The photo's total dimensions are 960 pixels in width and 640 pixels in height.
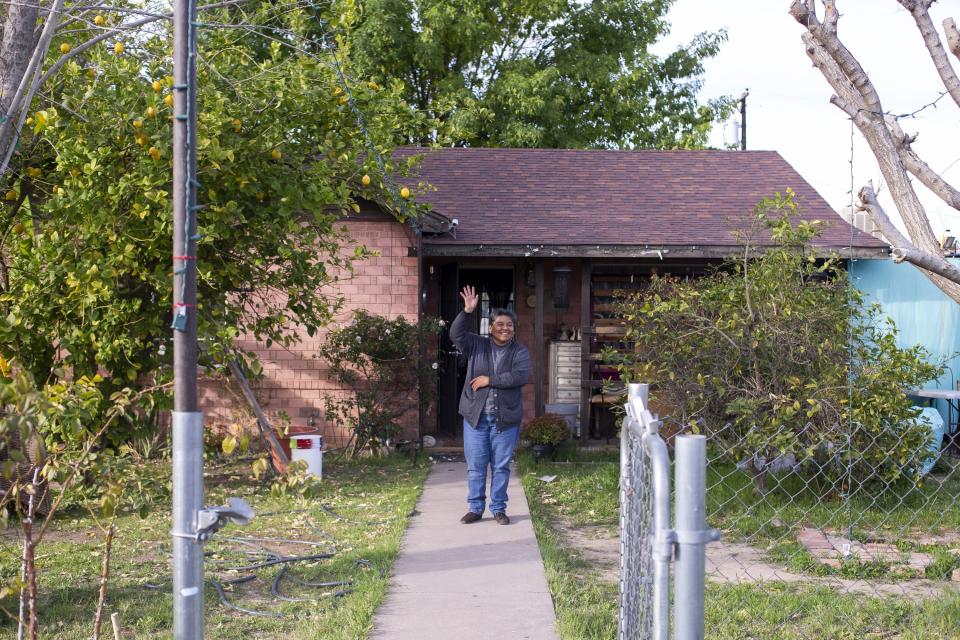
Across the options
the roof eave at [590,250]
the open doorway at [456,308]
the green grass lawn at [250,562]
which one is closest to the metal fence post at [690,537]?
the green grass lawn at [250,562]

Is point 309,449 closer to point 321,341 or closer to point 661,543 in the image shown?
point 321,341

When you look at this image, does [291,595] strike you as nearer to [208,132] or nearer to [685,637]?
[208,132]

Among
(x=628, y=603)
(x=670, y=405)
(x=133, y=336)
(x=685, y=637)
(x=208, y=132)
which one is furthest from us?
(x=670, y=405)

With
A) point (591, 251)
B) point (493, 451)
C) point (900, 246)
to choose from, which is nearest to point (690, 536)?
point (900, 246)

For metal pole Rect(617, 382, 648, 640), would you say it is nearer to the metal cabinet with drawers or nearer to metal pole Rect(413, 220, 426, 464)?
metal pole Rect(413, 220, 426, 464)

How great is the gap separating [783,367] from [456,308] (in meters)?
5.94

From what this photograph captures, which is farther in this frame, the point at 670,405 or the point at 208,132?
the point at 670,405

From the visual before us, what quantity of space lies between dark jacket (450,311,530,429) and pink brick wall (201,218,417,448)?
438 cm

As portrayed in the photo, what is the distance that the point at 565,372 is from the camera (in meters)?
13.0

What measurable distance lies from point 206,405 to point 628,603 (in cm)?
992

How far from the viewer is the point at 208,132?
714 centimetres

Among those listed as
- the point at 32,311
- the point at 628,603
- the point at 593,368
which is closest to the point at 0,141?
the point at 32,311

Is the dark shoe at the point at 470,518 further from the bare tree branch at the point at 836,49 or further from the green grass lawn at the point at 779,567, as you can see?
the bare tree branch at the point at 836,49

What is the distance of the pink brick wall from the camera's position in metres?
12.2
